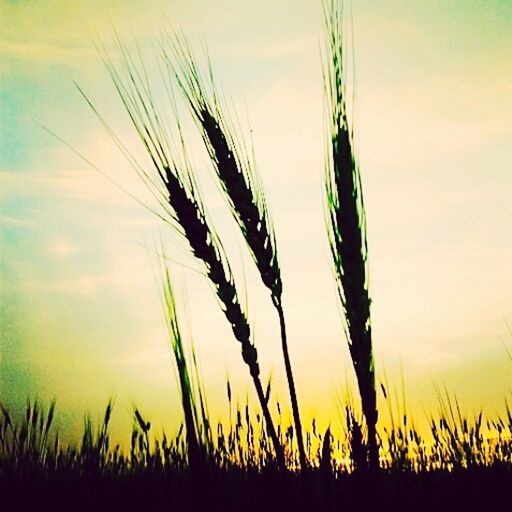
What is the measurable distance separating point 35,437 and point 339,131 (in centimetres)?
→ 188

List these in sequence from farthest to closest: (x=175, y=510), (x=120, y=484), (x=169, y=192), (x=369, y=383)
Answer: (x=120, y=484)
(x=175, y=510)
(x=169, y=192)
(x=369, y=383)

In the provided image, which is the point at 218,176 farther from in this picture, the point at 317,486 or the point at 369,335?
the point at 317,486

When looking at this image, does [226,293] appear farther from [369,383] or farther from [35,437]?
[35,437]

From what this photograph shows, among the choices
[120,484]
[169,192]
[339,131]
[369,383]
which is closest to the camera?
[369,383]

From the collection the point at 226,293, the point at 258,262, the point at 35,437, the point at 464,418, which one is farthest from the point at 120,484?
the point at 464,418

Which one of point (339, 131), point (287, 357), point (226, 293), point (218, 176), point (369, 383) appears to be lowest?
point (369, 383)

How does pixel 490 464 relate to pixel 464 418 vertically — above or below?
below

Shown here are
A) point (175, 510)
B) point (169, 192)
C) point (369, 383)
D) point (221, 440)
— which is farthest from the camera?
point (221, 440)

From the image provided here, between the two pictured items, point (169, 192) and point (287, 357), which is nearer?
point (287, 357)

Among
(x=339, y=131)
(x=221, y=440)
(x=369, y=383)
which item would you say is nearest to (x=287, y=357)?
(x=369, y=383)

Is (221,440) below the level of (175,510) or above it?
above

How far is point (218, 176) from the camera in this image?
1.64 metres

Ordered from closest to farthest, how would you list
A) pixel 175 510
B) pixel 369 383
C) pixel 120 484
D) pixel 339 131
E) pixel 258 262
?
pixel 369 383, pixel 339 131, pixel 258 262, pixel 175 510, pixel 120 484

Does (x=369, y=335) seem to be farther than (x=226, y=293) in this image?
No
